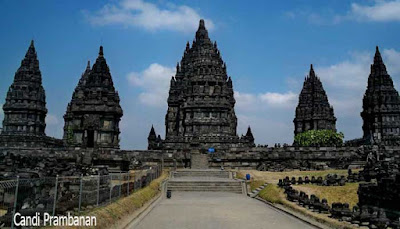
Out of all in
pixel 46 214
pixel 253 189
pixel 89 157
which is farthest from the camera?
pixel 89 157

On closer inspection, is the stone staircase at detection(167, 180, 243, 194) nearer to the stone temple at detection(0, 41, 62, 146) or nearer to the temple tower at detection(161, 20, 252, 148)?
the temple tower at detection(161, 20, 252, 148)

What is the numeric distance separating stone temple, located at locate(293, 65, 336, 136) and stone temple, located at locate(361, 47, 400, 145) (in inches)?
461

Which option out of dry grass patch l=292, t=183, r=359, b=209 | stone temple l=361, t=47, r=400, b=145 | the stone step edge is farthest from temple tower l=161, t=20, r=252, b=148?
stone temple l=361, t=47, r=400, b=145

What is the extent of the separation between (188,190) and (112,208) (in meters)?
15.5

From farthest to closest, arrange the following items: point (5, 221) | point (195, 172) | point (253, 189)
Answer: point (195, 172) → point (253, 189) → point (5, 221)

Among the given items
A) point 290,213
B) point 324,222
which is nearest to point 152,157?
point 290,213

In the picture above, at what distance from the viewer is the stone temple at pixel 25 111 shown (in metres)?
71.4

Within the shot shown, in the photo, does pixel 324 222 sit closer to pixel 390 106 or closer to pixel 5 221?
pixel 5 221

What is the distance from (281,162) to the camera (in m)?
47.1

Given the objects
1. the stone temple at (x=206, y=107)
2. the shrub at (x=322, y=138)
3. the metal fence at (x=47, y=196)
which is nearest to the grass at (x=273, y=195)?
the metal fence at (x=47, y=196)

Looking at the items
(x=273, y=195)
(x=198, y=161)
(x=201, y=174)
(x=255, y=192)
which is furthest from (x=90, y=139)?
(x=273, y=195)

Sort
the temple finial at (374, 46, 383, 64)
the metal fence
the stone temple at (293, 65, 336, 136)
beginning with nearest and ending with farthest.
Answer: the metal fence → the temple finial at (374, 46, 383, 64) → the stone temple at (293, 65, 336, 136)

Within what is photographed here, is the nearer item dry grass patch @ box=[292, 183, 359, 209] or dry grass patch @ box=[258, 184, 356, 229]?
dry grass patch @ box=[258, 184, 356, 229]

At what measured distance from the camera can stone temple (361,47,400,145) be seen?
75312 millimetres
